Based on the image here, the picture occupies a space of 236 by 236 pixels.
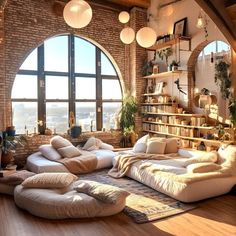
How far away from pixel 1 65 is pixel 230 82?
496cm

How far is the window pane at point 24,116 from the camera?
21.1 ft

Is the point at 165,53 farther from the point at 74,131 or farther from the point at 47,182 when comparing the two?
the point at 47,182

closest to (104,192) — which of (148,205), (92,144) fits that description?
(148,205)

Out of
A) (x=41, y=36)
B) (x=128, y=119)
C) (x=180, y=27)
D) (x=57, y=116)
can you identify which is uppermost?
(x=180, y=27)

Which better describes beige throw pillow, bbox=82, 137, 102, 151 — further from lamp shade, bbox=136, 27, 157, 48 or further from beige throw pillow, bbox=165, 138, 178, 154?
lamp shade, bbox=136, 27, 157, 48

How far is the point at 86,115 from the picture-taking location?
7367 mm

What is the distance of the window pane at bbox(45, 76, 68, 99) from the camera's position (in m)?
6.79

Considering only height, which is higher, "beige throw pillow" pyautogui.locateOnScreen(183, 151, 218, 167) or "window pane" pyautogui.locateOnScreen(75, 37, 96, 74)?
"window pane" pyautogui.locateOnScreen(75, 37, 96, 74)

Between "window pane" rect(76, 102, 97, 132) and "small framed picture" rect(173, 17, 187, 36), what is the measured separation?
297 centimetres

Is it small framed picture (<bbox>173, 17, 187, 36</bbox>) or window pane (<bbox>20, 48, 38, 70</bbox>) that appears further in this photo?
window pane (<bbox>20, 48, 38, 70</bbox>)

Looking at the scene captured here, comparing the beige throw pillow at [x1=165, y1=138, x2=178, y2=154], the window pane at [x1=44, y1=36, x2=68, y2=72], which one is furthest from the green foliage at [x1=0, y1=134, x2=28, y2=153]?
the beige throw pillow at [x1=165, y1=138, x2=178, y2=154]

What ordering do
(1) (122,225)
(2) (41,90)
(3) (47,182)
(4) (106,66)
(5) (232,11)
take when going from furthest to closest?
1. (4) (106,66)
2. (2) (41,90)
3. (3) (47,182)
4. (1) (122,225)
5. (5) (232,11)

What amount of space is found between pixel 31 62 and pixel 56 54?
71 centimetres

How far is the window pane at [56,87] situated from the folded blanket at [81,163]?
2.07 meters
